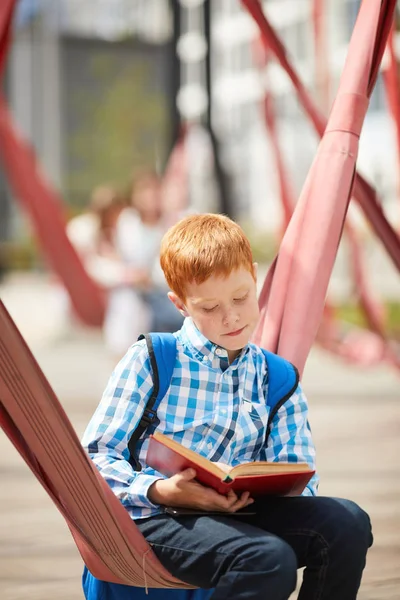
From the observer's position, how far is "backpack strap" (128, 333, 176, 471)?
201 cm

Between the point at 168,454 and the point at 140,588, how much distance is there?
42 cm

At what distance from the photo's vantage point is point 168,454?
1848 millimetres

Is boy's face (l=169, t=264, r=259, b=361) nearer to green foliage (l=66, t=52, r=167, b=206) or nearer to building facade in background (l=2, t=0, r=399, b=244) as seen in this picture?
building facade in background (l=2, t=0, r=399, b=244)

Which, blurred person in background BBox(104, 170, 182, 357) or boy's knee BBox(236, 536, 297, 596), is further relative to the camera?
blurred person in background BBox(104, 170, 182, 357)

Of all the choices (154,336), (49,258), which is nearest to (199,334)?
(154,336)

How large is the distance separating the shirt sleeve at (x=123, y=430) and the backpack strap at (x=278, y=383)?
23 cm

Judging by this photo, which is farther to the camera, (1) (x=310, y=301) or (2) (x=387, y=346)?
(2) (x=387, y=346)

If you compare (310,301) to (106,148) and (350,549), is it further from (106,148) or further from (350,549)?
(106,148)

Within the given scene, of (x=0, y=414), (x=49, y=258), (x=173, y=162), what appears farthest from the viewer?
(x=173, y=162)

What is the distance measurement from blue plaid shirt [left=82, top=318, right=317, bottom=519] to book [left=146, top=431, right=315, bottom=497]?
0.10m

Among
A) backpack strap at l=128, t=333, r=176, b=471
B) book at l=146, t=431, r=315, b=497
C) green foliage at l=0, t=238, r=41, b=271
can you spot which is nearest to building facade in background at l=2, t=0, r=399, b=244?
green foliage at l=0, t=238, r=41, b=271

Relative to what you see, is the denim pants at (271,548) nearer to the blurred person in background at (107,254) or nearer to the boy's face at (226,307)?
the boy's face at (226,307)

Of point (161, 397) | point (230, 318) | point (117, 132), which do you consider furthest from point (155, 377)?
point (117, 132)

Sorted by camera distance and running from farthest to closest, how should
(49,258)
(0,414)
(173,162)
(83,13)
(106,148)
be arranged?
(83,13), (106,148), (173,162), (49,258), (0,414)
